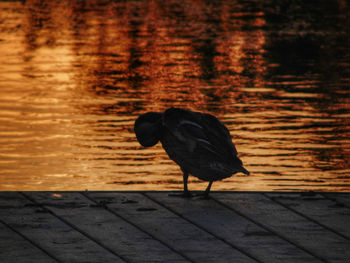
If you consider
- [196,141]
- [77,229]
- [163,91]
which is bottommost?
[163,91]

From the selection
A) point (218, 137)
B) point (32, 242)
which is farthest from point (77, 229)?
point (218, 137)

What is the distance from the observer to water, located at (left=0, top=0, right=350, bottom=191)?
Answer: 1234cm

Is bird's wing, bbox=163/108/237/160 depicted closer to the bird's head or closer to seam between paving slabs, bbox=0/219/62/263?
the bird's head

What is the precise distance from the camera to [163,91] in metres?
17.8

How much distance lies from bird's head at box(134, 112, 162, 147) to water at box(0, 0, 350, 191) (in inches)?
106

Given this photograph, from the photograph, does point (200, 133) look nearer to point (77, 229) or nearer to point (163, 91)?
point (77, 229)

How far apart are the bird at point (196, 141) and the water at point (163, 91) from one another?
2789 mm

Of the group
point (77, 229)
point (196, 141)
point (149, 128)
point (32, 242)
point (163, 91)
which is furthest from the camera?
point (163, 91)

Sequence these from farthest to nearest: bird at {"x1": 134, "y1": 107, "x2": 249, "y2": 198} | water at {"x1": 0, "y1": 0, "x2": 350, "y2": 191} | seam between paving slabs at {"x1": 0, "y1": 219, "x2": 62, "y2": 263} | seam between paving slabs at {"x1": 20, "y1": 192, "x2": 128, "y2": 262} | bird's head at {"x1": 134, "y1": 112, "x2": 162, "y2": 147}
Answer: water at {"x1": 0, "y1": 0, "x2": 350, "y2": 191}
bird's head at {"x1": 134, "y1": 112, "x2": 162, "y2": 147}
bird at {"x1": 134, "y1": 107, "x2": 249, "y2": 198}
seam between paving slabs at {"x1": 20, "y1": 192, "x2": 128, "y2": 262}
seam between paving slabs at {"x1": 0, "y1": 219, "x2": 62, "y2": 263}

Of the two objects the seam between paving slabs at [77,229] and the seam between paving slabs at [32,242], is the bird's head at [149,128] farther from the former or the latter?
the seam between paving slabs at [32,242]

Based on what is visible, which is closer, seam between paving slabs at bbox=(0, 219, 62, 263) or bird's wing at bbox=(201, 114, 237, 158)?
seam between paving slabs at bbox=(0, 219, 62, 263)

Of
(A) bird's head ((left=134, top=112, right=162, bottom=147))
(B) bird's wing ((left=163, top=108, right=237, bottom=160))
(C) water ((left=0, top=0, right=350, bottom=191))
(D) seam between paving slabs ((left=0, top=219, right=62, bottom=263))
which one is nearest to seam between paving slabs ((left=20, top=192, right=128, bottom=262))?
(D) seam between paving slabs ((left=0, top=219, right=62, bottom=263))

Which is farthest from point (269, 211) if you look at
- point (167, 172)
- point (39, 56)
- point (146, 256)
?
point (39, 56)

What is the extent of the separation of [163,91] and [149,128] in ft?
30.4
